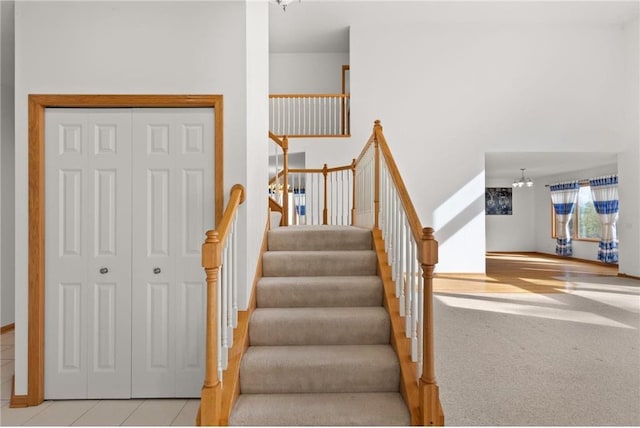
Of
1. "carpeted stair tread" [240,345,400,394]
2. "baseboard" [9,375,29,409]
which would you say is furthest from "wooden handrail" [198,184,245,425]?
"baseboard" [9,375,29,409]

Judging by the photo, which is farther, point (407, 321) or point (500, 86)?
point (500, 86)

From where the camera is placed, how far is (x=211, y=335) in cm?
202

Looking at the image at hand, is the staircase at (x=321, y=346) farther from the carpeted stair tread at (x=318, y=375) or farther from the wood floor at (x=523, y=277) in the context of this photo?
the wood floor at (x=523, y=277)

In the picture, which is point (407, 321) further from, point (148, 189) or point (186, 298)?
point (148, 189)

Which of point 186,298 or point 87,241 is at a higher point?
point 87,241

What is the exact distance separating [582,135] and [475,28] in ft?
10.4

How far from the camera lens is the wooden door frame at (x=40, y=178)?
263cm

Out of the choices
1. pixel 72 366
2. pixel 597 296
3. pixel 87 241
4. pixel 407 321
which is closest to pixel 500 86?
pixel 597 296

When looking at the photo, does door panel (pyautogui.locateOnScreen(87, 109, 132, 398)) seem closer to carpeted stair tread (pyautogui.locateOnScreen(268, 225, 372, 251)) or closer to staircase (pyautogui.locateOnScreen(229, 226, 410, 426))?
staircase (pyautogui.locateOnScreen(229, 226, 410, 426))

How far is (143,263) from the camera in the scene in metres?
2.73

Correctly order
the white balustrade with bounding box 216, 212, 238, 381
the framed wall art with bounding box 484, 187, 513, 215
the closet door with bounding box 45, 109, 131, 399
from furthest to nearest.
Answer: the framed wall art with bounding box 484, 187, 513, 215 → the closet door with bounding box 45, 109, 131, 399 → the white balustrade with bounding box 216, 212, 238, 381

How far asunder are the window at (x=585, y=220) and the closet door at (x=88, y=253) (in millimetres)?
11520

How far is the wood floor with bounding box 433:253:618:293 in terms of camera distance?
605 centimetres

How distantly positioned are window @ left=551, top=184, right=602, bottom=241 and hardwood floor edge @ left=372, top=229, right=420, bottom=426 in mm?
9862
